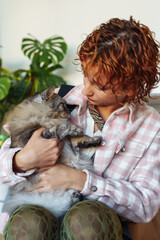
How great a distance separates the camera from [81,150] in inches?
54.0

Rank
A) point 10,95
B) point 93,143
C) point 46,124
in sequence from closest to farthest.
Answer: point 93,143, point 46,124, point 10,95

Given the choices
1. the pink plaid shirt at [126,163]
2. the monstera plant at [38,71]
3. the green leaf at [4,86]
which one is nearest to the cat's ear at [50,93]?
the pink plaid shirt at [126,163]

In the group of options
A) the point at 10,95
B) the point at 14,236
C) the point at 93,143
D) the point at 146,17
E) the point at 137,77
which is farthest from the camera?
the point at 10,95

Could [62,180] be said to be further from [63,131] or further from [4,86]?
[4,86]

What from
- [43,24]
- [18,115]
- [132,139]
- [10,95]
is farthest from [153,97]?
[43,24]

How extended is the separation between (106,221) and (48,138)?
52 cm

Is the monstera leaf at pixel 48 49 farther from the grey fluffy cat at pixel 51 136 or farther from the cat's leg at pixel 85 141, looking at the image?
the cat's leg at pixel 85 141

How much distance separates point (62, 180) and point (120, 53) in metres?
0.65

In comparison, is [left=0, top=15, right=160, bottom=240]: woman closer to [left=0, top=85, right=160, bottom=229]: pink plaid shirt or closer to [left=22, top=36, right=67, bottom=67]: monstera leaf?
[left=0, top=85, right=160, bottom=229]: pink plaid shirt

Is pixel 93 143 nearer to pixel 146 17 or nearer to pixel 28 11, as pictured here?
pixel 146 17

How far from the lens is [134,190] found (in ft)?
3.93

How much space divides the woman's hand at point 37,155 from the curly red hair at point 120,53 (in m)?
0.40

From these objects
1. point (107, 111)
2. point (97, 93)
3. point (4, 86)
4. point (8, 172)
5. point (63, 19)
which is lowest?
point (4, 86)

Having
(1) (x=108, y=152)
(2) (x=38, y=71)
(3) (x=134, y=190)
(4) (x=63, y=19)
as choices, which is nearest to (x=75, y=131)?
(1) (x=108, y=152)
